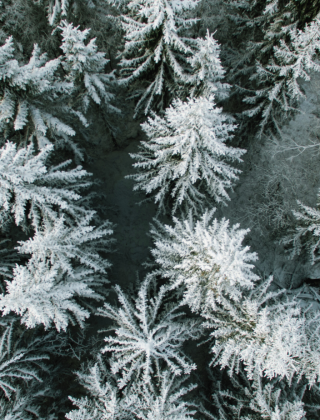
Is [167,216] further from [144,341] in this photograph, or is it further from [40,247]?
[40,247]

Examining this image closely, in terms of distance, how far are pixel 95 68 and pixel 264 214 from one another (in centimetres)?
981

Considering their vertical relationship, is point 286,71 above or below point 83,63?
below

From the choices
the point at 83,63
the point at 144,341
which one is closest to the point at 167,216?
the point at 144,341

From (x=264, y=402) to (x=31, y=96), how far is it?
452 inches

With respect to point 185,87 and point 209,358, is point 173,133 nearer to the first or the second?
point 185,87

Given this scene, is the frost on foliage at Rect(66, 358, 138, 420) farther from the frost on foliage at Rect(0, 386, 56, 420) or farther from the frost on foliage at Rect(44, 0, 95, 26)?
the frost on foliage at Rect(44, 0, 95, 26)

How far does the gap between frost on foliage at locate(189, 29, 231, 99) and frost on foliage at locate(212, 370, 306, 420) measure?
8.83 metres

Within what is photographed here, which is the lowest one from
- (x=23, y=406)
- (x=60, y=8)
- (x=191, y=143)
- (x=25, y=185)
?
(x=23, y=406)

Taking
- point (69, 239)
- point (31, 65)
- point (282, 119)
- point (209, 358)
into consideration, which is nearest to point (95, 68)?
point (31, 65)

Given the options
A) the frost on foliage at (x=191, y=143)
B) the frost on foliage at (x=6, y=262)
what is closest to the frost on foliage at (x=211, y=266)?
the frost on foliage at (x=191, y=143)

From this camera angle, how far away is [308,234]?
952 centimetres

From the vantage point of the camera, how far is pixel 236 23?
10117mm

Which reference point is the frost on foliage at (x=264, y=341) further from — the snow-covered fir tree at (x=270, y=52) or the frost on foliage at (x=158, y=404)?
the snow-covered fir tree at (x=270, y=52)

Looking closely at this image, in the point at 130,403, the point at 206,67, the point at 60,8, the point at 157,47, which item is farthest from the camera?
the point at 60,8
